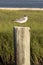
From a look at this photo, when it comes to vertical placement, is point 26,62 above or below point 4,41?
above

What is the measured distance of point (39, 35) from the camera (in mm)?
8305

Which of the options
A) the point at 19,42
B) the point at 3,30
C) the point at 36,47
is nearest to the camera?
the point at 19,42

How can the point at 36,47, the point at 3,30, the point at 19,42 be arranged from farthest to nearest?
the point at 3,30, the point at 36,47, the point at 19,42

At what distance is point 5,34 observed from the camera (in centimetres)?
833

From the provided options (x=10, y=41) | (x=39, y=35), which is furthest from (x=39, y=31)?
(x=10, y=41)

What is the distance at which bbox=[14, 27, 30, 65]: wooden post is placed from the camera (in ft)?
17.4

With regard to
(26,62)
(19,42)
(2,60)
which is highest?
(19,42)

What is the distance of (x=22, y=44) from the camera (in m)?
5.35

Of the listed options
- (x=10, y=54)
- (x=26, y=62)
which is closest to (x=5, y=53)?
(x=10, y=54)

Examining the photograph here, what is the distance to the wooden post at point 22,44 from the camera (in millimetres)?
5289

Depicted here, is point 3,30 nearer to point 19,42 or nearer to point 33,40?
point 33,40

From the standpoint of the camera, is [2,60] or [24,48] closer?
[24,48]

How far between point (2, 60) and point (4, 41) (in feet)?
1.53

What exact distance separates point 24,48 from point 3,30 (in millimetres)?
3406
